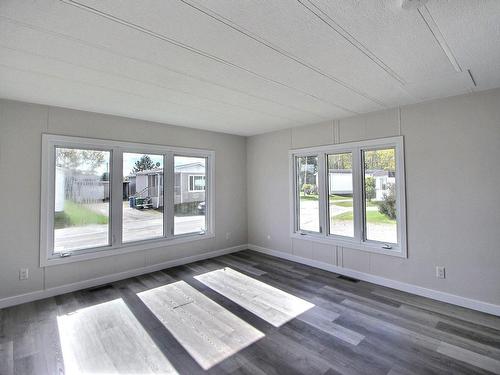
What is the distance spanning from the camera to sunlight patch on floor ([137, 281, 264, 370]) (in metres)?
2.40

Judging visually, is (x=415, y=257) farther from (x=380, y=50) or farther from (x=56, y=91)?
(x=56, y=91)

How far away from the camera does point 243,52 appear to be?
2141 mm

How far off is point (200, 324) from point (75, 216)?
2.52m

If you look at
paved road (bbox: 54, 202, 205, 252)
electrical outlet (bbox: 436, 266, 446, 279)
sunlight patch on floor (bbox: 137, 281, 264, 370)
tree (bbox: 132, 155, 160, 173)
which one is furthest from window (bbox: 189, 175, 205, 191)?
electrical outlet (bbox: 436, 266, 446, 279)

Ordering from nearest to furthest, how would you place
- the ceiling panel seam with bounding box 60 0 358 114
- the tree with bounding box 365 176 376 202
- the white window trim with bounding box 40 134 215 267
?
the ceiling panel seam with bounding box 60 0 358 114, the white window trim with bounding box 40 134 215 267, the tree with bounding box 365 176 376 202

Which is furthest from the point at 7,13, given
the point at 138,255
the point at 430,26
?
the point at 138,255

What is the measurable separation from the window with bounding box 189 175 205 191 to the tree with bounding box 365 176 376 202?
10.2 ft

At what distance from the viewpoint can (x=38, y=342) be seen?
2.51 meters

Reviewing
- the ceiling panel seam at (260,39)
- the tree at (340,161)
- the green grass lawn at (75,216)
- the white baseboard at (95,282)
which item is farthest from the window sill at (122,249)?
the ceiling panel seam at (260,39)

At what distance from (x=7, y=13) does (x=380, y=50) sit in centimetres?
267

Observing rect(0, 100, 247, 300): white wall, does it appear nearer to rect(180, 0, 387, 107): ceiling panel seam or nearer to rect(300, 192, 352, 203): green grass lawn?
rect(300, 192, 352, 203): green grass lawn

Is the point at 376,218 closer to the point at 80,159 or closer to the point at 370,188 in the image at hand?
the point at 370,188

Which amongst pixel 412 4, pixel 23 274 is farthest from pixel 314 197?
pixel 23 274

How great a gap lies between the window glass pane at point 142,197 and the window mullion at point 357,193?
134 inches
